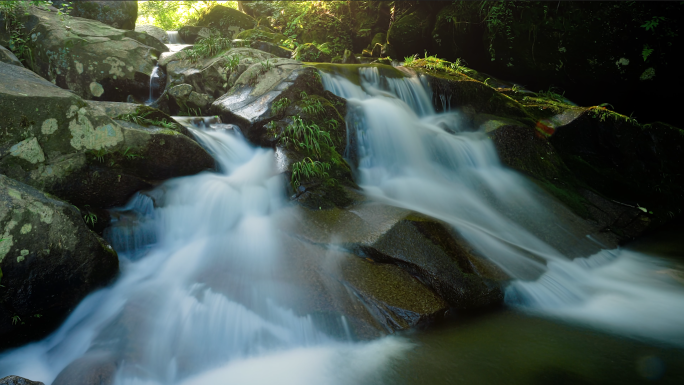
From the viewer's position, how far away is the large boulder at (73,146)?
3459mm

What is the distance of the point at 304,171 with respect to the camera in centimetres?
452

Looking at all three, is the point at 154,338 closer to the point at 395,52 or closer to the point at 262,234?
the point at 262,234

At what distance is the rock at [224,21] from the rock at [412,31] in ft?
20.5

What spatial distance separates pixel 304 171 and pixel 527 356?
3.08m

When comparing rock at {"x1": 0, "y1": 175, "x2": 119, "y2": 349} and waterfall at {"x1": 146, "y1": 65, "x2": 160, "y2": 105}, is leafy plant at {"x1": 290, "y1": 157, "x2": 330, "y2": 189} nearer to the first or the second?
rock at {"x1": 0, "y1": 175, "x2": 119, "y2": 349}

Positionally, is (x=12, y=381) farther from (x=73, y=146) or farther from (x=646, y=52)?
(x=646, y=52)

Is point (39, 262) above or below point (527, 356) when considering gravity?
below

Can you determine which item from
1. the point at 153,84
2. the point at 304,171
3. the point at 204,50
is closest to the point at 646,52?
the point at 304,171

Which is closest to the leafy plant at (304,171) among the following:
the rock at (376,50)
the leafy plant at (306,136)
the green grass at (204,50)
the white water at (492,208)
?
the leafy plant at (306,136)

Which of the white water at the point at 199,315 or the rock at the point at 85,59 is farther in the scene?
the rock at the point at 85,59

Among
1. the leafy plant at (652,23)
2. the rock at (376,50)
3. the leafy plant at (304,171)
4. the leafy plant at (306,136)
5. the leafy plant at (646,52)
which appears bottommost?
the leafy plant at (304,171)

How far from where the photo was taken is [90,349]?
2725 millimetres

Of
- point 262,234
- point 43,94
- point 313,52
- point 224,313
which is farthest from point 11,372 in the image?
point 313,52

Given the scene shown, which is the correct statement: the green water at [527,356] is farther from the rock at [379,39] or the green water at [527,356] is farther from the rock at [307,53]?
the rock at [379,39]
